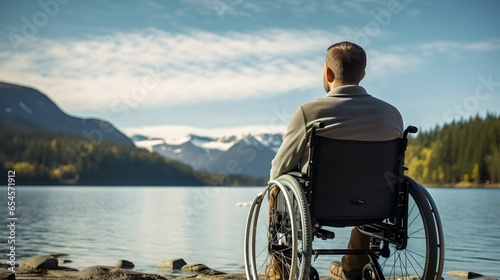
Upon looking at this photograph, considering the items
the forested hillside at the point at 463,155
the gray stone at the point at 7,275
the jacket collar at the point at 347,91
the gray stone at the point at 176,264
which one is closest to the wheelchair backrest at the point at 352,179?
the jacket collar at the point at 347,91

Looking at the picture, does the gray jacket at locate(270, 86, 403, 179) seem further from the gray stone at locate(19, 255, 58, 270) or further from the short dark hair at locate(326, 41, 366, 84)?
the gray stone at locate(19, 255, 58, 270)

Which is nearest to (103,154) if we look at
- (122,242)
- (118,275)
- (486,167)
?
(486,167)

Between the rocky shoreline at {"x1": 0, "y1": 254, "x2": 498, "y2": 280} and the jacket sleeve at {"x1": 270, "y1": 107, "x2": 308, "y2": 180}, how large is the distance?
3.55m

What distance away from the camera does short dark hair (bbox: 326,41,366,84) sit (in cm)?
417

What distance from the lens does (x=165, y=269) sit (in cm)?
1263

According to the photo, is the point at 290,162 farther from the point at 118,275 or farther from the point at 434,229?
the point at 118,275

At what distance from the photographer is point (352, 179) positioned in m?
4.22

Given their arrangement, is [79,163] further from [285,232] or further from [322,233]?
[322,233]

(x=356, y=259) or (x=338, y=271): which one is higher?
(x=356, y=259)

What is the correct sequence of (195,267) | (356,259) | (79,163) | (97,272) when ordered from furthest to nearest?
(79,163) < (195,267) < (97,272) < (356,259)

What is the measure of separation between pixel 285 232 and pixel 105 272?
392cm

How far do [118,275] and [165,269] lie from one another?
528 cm

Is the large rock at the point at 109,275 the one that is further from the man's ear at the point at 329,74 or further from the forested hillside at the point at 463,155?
the forested hillside at the point at 463,155

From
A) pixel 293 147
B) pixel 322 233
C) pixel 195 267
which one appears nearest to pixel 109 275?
pixel 322 233
